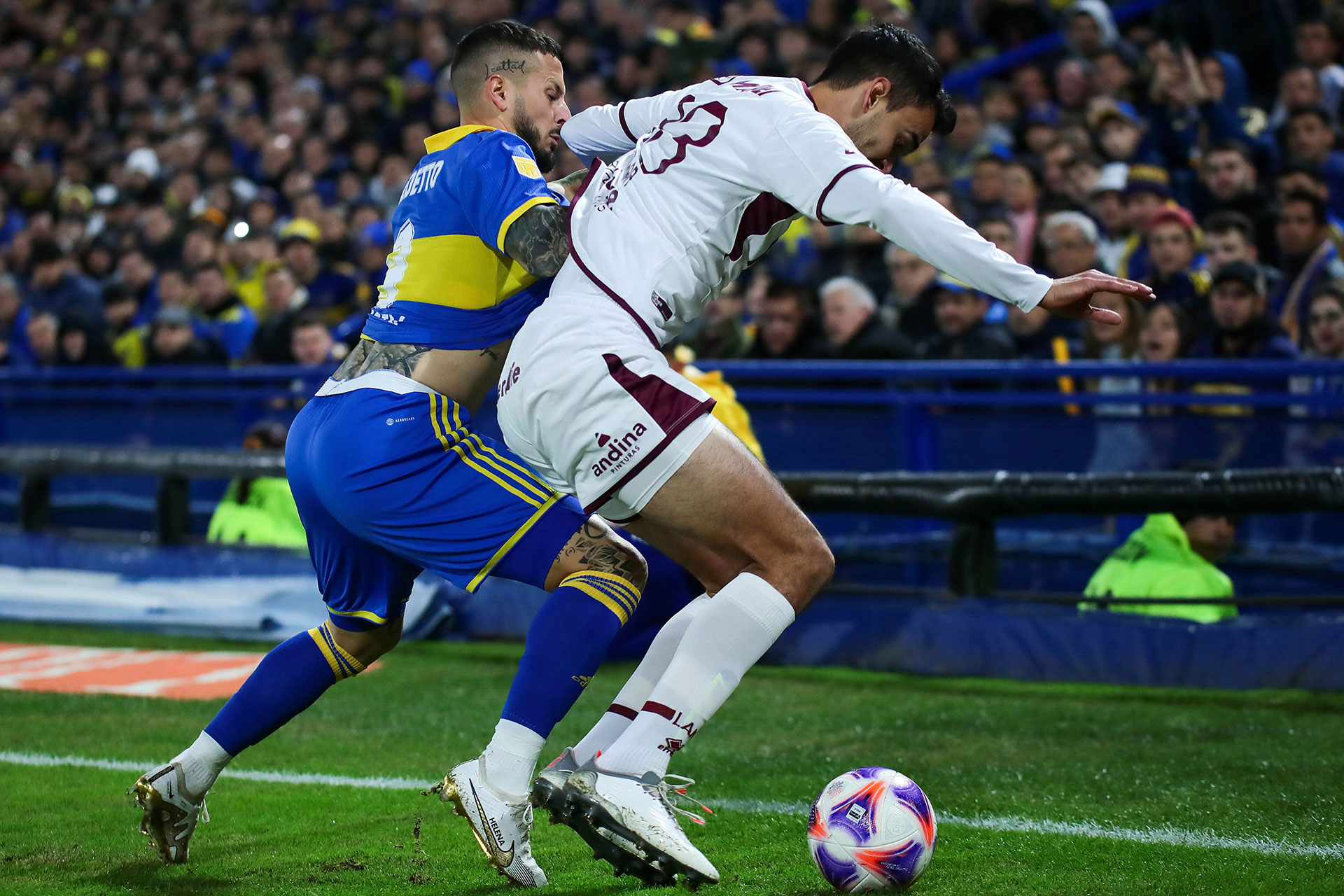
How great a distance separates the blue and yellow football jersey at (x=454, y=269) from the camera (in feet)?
12.0

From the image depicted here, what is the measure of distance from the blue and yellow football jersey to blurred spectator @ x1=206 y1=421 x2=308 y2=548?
197 inches

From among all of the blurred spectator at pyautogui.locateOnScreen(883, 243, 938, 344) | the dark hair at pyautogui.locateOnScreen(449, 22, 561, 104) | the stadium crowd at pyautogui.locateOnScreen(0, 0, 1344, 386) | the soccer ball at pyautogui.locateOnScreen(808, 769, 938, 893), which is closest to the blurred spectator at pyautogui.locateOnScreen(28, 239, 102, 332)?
the stadium crowd at pyautogui.locateOnScreen(0, 0, 1344, 386)

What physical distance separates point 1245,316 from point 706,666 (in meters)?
4.58

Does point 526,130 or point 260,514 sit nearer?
point 526,130

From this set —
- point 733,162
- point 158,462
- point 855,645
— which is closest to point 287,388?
point 158,462

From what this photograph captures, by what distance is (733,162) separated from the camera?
3.29 m

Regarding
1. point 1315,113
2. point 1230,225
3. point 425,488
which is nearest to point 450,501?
point 425,488

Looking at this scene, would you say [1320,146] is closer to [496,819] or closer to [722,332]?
[722,332]

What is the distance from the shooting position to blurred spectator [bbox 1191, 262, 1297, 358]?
6770 millimetres

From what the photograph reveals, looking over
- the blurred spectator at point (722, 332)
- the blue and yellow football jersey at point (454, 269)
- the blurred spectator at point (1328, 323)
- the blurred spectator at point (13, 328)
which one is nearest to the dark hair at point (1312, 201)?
the blurred spectator at point (1328, 323)

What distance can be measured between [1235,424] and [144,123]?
15.1 m

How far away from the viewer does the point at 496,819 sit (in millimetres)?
3285

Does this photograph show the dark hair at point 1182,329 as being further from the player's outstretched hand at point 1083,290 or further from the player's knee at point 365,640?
the player's knee at point 365,640

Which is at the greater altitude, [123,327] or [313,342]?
[313,342]
